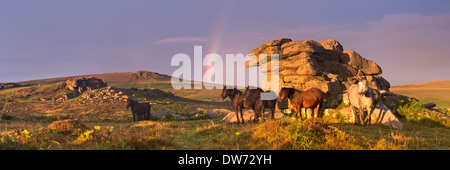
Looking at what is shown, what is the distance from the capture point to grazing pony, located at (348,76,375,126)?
15.3 m

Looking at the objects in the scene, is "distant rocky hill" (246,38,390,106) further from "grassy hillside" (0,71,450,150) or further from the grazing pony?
"grassy hillside" (0,71,450,150)

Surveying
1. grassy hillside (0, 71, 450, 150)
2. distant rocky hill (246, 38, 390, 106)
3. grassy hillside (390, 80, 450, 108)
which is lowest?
grassy hillside (390, 80, 450, 108)

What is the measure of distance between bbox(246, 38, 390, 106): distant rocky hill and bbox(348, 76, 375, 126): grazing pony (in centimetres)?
432

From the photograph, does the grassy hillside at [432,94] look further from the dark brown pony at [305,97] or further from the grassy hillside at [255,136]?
the dark brown pony at [305,97]

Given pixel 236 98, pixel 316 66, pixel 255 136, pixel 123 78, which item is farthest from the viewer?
pixel 123 78

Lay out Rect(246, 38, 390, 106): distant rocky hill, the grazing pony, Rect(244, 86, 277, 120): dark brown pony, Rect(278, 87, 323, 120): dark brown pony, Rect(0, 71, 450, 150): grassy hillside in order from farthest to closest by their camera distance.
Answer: Rect(246, 38, 390, 106): distant rocky hill
Rect(244, 86, 277, 120): dark brown pony
Rect(278, 87, 323, 120): dark brown pony
the grazing pony
Rect(0, 71, 450, 150): grassy hillside

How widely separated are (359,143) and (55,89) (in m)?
82.2

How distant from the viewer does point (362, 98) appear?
619 inches

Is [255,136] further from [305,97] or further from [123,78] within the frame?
[123,78]

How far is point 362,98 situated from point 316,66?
9277mm

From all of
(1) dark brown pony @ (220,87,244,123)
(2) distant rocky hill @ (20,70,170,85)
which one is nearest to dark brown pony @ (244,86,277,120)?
(1) dark brown pony @ (220,87,244,123)

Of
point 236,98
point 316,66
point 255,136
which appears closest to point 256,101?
point 236,98

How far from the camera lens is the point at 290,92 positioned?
57.0 feet

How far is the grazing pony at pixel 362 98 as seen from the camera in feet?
50.2
